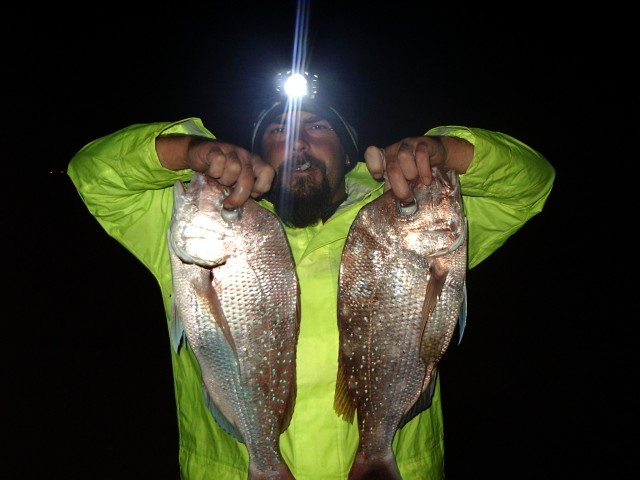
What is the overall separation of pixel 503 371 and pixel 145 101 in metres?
9.56

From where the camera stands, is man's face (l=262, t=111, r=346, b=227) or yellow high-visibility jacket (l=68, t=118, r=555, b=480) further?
man's face (l=262, t=111, r=346, b=227)

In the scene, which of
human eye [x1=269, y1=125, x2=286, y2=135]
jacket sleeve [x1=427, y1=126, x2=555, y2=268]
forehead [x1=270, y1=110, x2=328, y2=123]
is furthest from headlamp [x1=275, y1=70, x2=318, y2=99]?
jacket sleeve [x1=427, y1=126, x2=555, y2=268]

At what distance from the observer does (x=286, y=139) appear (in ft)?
8.54

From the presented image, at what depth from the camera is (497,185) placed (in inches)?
85.0

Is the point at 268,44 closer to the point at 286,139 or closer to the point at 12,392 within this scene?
the point at 12,392

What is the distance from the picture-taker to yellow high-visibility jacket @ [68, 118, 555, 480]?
2049 millimetres

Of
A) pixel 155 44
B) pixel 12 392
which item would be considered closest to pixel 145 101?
pixel 155 44

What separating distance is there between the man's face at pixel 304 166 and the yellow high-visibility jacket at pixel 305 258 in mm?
123

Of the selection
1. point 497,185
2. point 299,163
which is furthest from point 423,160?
point 299,163

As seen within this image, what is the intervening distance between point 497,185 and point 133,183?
136 centimetres

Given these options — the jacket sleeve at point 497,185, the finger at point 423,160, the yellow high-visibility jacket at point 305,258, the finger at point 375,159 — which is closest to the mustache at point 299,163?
the yellow high-visibility jacket at point 305,258

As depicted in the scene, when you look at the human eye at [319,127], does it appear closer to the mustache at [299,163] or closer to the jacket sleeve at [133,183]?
the mustache at [299,163]

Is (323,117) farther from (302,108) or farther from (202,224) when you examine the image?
(202,224)

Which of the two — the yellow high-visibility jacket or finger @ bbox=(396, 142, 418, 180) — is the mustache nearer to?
the yellow high-visibility jacket
